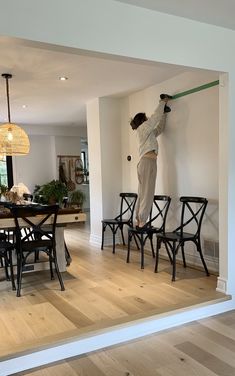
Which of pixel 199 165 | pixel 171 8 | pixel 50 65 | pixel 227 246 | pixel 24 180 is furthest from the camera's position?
pixel 24 180

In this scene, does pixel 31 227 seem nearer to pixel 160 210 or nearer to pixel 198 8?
pixel 160 210

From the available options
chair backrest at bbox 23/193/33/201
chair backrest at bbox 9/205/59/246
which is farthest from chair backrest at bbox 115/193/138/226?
→ chair backrest at bbox 9/205/59/246

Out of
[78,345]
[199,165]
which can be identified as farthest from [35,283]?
[199,165]

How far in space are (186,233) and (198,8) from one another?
2378mm

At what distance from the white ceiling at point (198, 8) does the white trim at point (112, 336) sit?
2.38 meters

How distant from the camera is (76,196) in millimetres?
8172

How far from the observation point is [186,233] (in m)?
3.95

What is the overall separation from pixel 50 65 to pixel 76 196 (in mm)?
4854

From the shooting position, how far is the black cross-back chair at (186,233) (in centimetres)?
360

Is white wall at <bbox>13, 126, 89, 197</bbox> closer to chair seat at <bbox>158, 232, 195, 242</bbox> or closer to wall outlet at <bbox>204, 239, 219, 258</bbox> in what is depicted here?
chair seat at <bbox>158, 232, 195, 242</bbox>

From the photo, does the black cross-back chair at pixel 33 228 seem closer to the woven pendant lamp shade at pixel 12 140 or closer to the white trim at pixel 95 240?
the woven pendant lamp shade at pixel 12 140

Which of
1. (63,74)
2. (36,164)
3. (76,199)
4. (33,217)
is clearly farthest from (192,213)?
(36,164)

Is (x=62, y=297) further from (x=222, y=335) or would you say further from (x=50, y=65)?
(x=50, y=65)

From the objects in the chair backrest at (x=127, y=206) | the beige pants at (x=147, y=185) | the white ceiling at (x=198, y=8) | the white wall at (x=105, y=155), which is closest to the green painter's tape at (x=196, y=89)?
the beige pants at (x=147, y=185)
